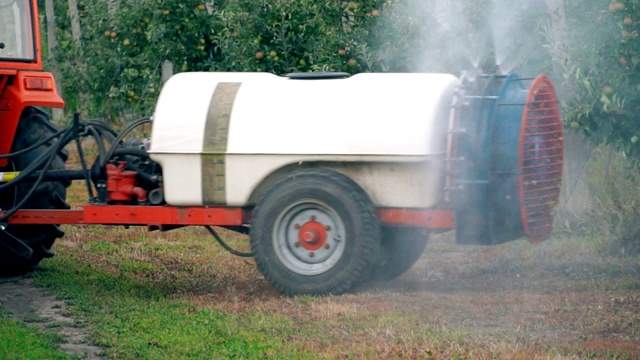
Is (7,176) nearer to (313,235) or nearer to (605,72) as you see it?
(313,235)

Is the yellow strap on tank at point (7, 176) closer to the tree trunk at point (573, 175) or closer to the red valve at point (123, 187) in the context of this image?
the red valve at point (123, 187)

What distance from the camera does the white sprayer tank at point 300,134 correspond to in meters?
7.62

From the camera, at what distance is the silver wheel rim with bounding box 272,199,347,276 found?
7.89 meters

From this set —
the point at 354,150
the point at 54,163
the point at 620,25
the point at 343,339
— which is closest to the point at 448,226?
the point at 354,150

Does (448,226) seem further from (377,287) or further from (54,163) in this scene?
(54,163)

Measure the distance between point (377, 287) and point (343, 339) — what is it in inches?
67.7

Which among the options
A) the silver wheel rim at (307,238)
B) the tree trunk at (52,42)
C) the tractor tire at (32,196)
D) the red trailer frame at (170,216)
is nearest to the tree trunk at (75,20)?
the tree trunk at (52,42)

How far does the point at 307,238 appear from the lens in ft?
26.0

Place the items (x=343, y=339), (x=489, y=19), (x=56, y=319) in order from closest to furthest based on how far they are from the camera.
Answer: (x=343, y=339) → (x=56, y=319) → (x=489, y=19)

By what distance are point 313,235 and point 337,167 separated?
488mm

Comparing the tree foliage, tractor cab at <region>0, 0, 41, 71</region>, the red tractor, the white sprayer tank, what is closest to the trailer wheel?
the white sprayer tank

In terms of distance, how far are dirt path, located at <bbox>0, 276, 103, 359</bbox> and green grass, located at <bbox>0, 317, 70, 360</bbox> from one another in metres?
0.08

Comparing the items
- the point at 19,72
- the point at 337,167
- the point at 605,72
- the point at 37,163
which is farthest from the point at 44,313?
the point at 605,72

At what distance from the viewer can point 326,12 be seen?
11.7m
